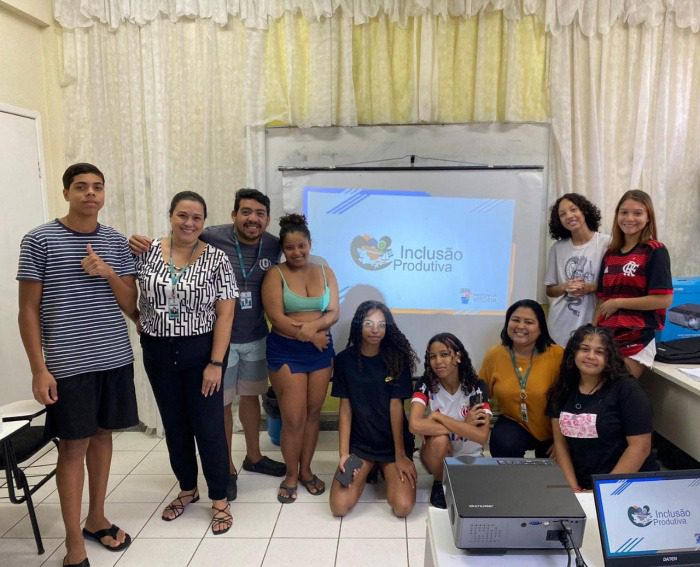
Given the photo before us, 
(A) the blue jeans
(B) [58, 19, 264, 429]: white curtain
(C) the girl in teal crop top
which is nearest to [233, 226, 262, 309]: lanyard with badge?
(C) the girl in teal crop top

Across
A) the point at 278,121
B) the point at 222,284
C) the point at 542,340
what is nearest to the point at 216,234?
the point at 222,284

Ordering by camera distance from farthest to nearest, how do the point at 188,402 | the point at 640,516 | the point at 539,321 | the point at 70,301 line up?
→ the point at 539,321 < the point at 188,402 < the point at 70,301 < the point at 640,516

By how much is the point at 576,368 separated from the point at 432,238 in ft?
3.83

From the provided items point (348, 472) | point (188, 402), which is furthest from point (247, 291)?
point (348, 472)

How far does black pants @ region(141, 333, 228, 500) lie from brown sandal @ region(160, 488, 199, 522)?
0.64 ft

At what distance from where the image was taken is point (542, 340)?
7.61 ft

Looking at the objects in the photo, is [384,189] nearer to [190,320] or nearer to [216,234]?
[216,234]

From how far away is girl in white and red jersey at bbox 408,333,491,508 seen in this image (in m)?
2.25

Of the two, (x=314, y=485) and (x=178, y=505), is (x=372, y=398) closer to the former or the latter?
(x=314, y=485)

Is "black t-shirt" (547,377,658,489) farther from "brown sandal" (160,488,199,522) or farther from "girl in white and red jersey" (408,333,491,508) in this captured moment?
"brown sandal" (160,488,199,522)

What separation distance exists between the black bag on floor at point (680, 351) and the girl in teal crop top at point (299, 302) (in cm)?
165

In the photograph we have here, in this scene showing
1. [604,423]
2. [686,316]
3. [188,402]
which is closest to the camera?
[604,423]

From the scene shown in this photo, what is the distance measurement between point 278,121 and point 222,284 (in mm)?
1338

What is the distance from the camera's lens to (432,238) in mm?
2934
